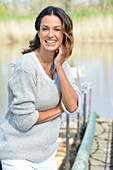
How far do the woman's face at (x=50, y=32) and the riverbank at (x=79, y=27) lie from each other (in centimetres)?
1278

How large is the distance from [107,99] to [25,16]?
7.62 meters

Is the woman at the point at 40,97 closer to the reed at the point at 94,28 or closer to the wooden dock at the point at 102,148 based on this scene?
the wooden dock at the point at 102,148

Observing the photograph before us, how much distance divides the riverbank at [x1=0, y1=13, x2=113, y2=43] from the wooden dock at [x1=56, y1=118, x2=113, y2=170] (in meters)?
9.65

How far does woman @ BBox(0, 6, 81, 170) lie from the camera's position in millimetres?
1249

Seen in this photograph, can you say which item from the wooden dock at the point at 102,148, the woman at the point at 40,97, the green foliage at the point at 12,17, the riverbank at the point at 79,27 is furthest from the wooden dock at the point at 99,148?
the green foliage at the point at 12,17

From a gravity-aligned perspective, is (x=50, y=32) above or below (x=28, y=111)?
above

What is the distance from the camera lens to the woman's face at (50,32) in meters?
1.34

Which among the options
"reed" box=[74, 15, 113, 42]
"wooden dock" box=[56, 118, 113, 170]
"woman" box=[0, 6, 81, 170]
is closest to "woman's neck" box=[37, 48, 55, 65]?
"woman" box=[0, 6, 81, 170]

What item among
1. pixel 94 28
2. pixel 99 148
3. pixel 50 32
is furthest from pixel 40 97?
pixel 94 28

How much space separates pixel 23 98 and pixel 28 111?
6 centimetres

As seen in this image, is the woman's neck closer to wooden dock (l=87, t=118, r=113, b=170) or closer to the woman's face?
the woman's face

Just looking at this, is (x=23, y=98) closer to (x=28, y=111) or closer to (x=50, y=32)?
(x=28, y=111)

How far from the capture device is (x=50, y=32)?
135 centimetres

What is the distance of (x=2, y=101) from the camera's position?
23.6 feet
